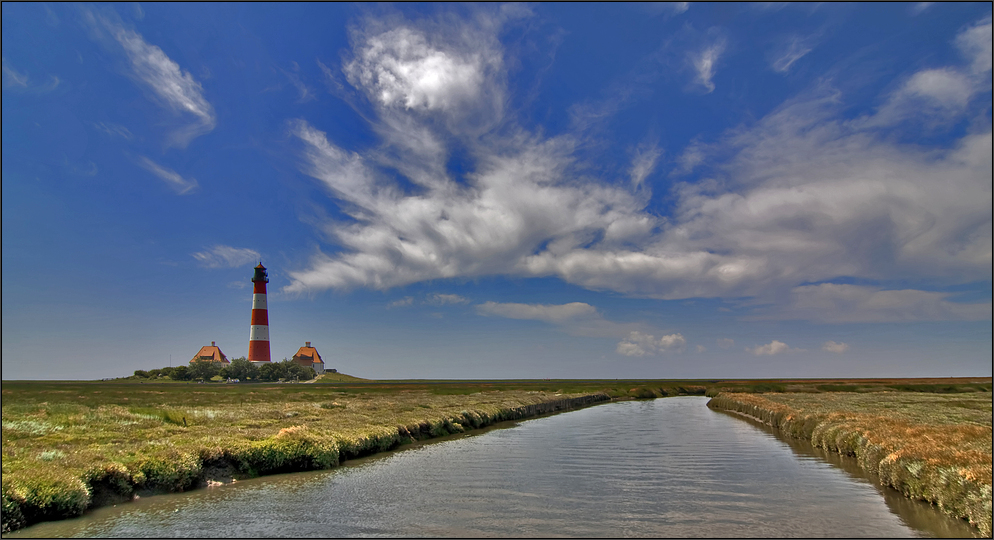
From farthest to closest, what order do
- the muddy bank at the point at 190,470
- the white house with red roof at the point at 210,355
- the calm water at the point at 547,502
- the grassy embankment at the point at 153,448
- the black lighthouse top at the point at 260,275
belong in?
1. the white house with red roof at the point at 210,355
2. the black lighthouse top at the point at 260,275
3. the grassy embankment at the point at 153,448
4. the calm water at the point at 547,502
5. the muddy bank at the point at 190,470

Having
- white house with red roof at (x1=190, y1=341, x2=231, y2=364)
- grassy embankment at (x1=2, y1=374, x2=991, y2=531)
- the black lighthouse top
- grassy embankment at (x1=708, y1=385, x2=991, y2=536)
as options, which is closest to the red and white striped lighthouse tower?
the black lighthouse top

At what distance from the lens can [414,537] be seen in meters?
14.9

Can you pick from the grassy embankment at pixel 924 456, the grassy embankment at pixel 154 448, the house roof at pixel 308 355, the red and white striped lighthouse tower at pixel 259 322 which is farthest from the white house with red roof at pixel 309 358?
the grassy embankment at pixel 924 456

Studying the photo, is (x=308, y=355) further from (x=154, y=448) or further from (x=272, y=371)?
(x=154, y=448)

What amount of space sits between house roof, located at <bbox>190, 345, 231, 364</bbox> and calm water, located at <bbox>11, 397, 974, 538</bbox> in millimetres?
151720

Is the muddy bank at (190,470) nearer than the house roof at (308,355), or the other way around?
the muddy bank at (190,470)

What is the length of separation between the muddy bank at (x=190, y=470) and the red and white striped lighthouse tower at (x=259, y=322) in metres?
100

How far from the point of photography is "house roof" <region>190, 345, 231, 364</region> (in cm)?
15825

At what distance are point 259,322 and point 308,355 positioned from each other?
54.5 m

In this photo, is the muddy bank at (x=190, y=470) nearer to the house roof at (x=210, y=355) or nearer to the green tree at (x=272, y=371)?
the green tree at (x=272, y=371)

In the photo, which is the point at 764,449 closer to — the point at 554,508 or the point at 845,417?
the point at 845,417

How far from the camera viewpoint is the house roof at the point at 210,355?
519 ft

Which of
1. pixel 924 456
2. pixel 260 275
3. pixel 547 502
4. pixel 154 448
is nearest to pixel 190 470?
pixel 154 448

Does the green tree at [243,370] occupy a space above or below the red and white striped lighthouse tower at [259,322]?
below
